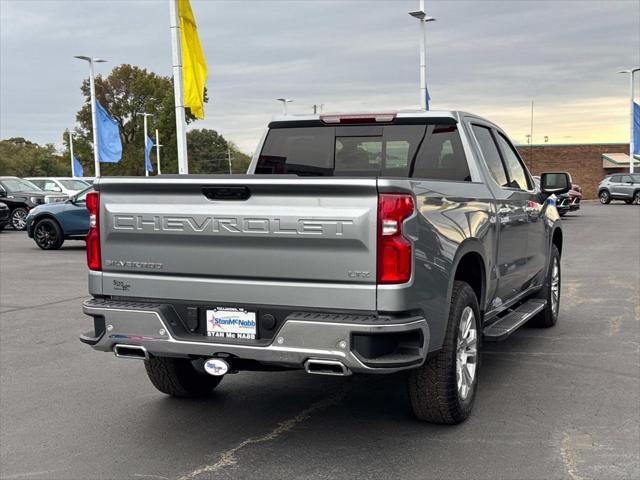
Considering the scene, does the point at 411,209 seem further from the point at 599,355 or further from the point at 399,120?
the point at 599,355

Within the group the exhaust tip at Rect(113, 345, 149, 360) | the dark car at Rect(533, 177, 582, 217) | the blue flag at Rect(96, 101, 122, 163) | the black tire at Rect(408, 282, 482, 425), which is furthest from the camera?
the blue flag at Rect(96, 101, 122, 163)

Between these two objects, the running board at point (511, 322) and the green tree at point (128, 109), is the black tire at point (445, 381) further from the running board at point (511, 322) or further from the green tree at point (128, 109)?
the green tree at point (128, 109)

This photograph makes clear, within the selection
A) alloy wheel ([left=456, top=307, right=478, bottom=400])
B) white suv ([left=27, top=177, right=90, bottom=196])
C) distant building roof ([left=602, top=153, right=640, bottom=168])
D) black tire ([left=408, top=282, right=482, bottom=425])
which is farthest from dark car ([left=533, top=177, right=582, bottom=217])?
distant building roof ([left=602, top=153, right=640, bottom=168])

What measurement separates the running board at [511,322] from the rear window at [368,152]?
3.87 ft

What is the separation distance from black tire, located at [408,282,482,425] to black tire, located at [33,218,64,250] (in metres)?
15.9

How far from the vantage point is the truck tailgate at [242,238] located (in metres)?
4.16

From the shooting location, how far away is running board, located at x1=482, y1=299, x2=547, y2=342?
19.0 ft

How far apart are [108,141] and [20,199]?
315 inches

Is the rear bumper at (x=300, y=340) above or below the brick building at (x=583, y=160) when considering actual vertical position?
below

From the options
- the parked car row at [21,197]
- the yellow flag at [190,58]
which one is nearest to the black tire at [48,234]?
the yellow flag at [190,58]

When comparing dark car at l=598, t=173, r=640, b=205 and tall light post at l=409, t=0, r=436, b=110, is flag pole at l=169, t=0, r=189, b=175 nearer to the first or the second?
tall light post at l=409, t=0, r=436, b=110

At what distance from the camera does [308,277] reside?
4.27m

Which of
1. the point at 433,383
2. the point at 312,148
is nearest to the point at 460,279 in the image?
the point at 433,383

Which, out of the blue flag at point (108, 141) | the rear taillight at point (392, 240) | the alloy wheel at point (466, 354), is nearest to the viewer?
the rear taillight at point (392, 240)
